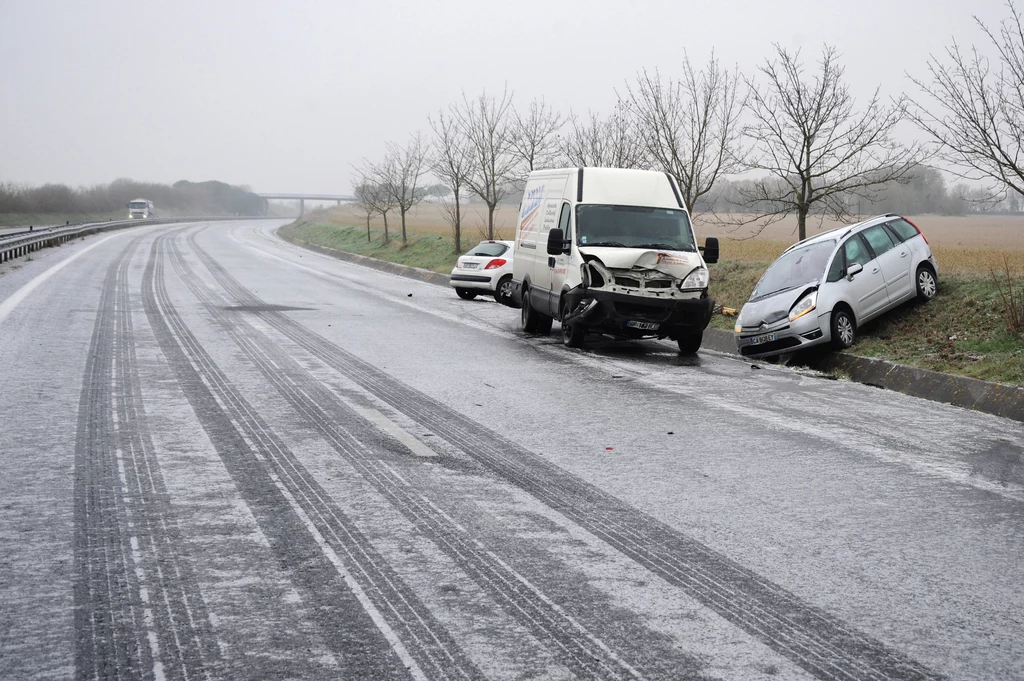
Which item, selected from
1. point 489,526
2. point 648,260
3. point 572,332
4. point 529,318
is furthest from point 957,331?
point 489,526

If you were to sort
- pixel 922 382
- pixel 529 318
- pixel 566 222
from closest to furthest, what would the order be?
pixel 922 382 < pixel 566 222 < pixel 529 318

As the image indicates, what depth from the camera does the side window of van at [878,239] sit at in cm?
1463

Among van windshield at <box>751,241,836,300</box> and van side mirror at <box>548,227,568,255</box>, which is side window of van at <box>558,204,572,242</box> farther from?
van windshield at <box>751,241,836,300</box>

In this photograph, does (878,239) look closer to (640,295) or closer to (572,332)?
(640,295)

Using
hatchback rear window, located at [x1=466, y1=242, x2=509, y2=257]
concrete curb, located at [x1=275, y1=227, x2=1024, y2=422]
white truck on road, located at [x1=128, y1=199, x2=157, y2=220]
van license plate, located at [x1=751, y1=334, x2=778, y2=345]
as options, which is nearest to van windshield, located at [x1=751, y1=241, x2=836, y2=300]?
van license plate, located at [x1=751, y1=334, x2=778, y2=345]

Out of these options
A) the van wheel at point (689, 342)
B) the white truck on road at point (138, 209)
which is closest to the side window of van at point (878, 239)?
the van wheel at point (689, 342)

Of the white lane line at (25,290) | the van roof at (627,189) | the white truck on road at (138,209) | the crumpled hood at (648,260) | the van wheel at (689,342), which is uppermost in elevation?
the white truck on road at (138,209)

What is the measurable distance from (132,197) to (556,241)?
142m

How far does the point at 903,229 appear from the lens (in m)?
15.3

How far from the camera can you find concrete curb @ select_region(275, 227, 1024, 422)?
10188 millimetres

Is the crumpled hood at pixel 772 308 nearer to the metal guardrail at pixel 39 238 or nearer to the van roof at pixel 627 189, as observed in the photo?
the van roof at pixel 627 189

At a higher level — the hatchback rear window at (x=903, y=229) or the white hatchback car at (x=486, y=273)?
the hatchback rear window at (x=903, y=229)

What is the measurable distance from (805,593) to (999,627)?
2.53 feet

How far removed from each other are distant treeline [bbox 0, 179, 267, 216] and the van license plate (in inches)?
3096
